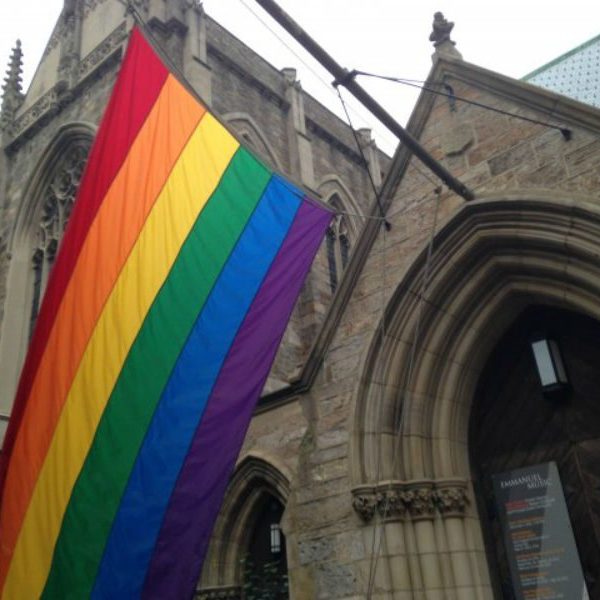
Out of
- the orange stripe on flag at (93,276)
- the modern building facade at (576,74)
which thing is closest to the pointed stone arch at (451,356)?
the orange stripe on flag at (93,276)

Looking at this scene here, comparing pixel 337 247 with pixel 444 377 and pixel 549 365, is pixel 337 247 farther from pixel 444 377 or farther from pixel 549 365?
pixel 549 365

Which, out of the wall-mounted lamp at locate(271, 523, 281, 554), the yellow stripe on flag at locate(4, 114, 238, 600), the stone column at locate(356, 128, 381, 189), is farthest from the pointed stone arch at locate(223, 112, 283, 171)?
the yellow stripe on flag at locate(4, 114, 238, 600)

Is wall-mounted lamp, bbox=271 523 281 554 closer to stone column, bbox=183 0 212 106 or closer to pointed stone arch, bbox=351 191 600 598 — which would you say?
pointed stone arch, bbox=351 191 600 598

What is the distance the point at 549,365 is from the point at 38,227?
14.3m

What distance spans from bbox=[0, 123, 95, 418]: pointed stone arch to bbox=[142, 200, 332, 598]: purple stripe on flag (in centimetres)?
1197

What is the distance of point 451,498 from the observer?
20.2 feet

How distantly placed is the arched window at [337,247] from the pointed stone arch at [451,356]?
31.6 ft

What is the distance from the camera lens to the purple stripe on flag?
4.52 meters

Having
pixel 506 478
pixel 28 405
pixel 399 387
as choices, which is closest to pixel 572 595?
pixel 506 478

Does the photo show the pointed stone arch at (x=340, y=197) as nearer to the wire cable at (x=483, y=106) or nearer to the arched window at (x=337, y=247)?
the arched window at (x=337, y=247)

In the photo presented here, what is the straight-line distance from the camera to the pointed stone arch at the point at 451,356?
233 inches

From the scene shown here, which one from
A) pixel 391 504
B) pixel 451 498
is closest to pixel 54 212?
pixel 391 504

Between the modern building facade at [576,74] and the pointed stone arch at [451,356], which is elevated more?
the modern building facade at [576,74]

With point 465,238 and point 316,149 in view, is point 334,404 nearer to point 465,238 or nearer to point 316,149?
point 465,238
